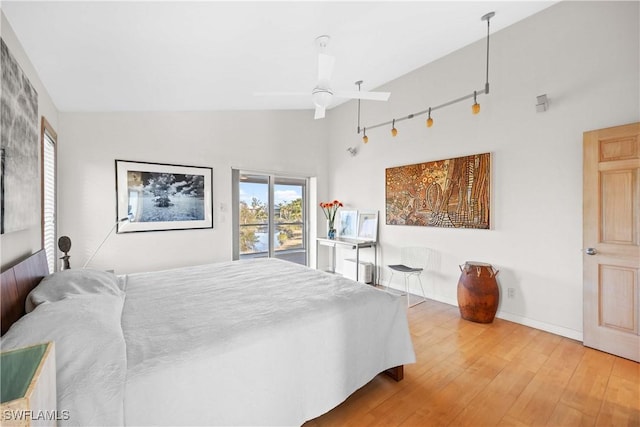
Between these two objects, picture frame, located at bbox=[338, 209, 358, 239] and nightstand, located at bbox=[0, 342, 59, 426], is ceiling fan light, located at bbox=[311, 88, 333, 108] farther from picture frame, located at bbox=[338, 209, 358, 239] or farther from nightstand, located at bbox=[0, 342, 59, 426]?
picture frame, located at bbox=[338, 209, 358, 239]

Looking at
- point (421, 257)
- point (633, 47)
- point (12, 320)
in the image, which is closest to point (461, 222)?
point (421, 257)

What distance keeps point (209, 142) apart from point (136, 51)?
6.80 feet

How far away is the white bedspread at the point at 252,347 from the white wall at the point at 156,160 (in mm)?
1455

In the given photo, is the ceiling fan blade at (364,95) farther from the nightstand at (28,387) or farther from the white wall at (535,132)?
the nightstand at (28,387)

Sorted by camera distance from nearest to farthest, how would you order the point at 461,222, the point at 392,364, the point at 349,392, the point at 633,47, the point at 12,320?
1. the point at 12,320
2. the point at 349,392
3. the point at 392,364
4. the point at 633,47
5. the point at 461,222

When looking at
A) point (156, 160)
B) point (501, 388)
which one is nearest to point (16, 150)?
point (156, 160)

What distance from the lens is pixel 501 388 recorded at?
6.62ft

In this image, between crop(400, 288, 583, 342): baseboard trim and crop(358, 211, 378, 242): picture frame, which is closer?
crop(400, 288, 583, 342): baseboard trim

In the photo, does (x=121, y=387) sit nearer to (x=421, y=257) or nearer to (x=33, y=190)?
(x=33, y=190)

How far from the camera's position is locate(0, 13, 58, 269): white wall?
1472 mm

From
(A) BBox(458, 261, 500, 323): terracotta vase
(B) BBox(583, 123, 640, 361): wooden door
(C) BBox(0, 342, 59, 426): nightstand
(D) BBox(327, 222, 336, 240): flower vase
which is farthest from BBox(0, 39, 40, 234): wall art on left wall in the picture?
(B) BBox(583, 123, 640, 361): wooden door

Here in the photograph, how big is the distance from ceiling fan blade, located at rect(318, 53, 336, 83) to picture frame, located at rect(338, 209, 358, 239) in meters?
2.90

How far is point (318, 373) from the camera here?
162 cm

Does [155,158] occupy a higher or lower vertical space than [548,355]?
higher
